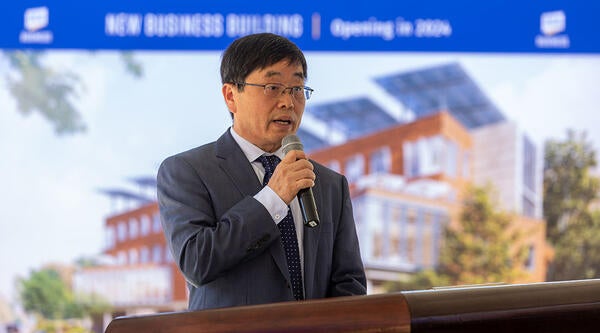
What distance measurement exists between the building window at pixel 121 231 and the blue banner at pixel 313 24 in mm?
1286

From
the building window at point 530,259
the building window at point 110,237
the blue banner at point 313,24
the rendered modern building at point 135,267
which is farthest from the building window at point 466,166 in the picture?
the building window at point 110,237

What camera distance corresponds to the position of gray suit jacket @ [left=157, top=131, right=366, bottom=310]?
1.45 m

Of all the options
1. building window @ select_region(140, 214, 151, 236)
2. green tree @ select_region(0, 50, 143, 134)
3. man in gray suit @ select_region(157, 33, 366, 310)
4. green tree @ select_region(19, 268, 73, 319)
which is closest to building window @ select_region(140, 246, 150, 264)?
building window @ select_region(140, 214, 151, 236)

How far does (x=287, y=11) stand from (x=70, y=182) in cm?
190

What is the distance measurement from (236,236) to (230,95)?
0.41 meters

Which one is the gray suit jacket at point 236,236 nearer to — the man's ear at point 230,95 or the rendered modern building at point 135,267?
the man's ear at point 230,95

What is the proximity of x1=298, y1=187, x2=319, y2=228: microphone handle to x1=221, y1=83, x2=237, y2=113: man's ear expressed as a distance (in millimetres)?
333

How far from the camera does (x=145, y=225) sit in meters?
5.53

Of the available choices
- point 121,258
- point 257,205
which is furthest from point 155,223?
point 257,205

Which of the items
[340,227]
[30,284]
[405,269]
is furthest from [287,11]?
[340,227]

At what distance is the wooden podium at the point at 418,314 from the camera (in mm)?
988

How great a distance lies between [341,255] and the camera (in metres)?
1.71

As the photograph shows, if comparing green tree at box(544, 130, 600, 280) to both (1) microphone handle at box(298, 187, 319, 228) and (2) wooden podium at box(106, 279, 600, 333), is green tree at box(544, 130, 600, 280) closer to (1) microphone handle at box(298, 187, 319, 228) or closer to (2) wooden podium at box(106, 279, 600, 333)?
(1) microphone handle at box(298, 187, 319, 228)

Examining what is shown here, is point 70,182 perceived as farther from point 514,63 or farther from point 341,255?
point 341,255
